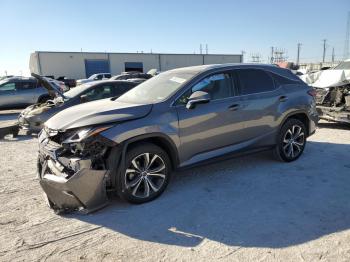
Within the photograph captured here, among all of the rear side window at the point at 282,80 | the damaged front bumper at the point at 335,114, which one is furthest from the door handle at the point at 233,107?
the damaged front bumper at the point at 335,114

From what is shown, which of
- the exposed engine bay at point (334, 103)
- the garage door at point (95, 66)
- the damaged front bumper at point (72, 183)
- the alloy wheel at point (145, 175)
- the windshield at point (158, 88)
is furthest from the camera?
the garage door at point (95, 66)

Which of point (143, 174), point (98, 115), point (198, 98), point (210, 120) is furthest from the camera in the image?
point (210, 120)

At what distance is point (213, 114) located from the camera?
472cm

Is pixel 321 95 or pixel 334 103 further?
pixel 321 95

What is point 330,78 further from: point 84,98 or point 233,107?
point 84,98

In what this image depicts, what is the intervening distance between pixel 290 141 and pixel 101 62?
47360 millimetres

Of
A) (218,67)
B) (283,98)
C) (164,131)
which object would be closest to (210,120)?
(164,131)

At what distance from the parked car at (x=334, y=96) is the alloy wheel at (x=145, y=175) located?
591 centimetres

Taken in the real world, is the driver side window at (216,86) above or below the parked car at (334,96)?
above

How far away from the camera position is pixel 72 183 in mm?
3678

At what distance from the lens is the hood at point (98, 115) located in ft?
13.0

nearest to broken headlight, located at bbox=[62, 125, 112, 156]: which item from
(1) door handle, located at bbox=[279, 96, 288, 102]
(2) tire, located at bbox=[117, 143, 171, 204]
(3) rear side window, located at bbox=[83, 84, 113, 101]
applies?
(2) tire, located at bbox=[117, 143, 171, 204]

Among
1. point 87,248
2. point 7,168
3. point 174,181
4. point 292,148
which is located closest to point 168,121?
point 174,181

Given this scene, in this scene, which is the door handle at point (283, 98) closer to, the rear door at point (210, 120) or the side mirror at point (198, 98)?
the rear door at point (210, 120)
